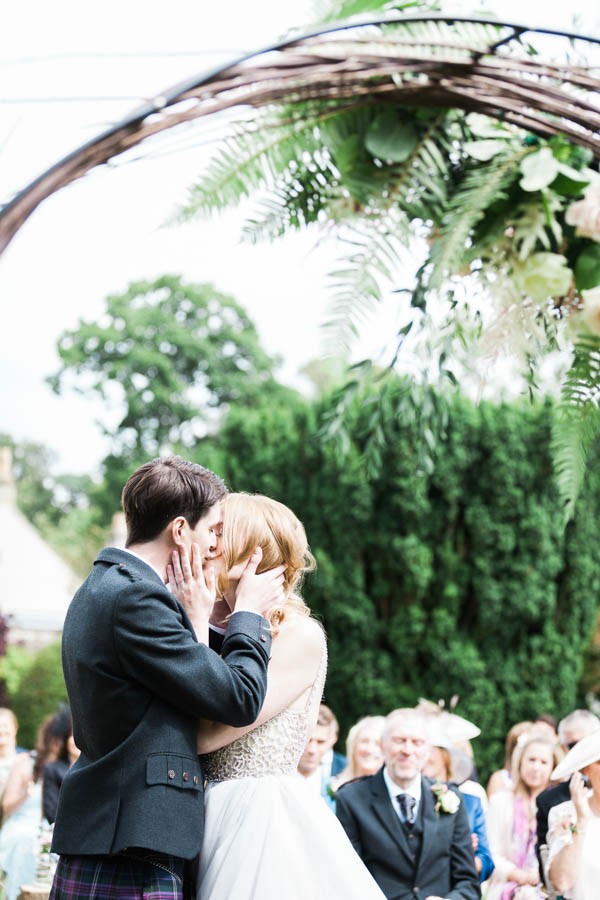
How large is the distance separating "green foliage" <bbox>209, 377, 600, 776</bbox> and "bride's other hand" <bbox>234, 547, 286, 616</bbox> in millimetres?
11210

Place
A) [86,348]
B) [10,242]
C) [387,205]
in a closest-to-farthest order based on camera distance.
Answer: [10,242], [387,205], [86,348]

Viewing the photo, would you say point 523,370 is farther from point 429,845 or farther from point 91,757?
point 429,845

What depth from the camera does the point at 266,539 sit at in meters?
2.84

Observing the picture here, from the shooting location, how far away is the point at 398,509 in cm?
1449

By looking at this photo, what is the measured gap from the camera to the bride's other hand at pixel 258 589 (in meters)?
2.66

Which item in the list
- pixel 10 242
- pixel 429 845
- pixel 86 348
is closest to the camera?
pixel 10 242

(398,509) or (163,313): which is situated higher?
(163,313)

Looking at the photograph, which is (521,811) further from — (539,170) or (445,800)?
(539,170)

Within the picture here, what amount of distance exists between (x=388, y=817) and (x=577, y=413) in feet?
9.93

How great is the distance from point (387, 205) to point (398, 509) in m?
12.1

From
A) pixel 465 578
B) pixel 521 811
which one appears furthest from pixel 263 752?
pixel 465 578

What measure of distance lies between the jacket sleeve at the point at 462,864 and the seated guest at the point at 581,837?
1.47ft

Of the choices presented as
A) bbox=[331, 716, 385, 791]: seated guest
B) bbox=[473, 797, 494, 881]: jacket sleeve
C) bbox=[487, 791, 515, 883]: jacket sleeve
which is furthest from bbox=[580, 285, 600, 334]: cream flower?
bbox=[487, 791, 515, 883]: jacket sleeve

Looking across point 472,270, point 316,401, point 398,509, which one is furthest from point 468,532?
point 472,270
